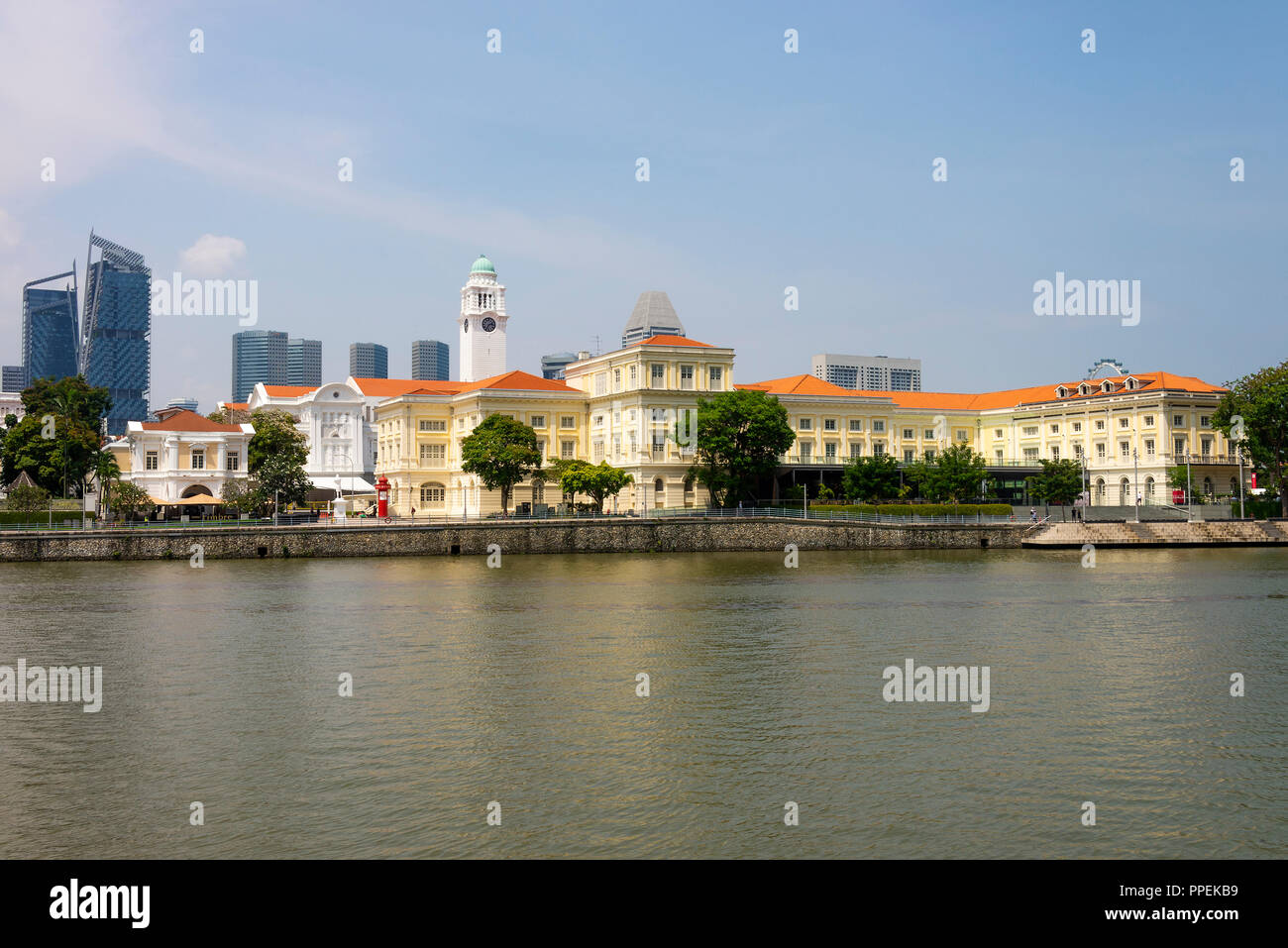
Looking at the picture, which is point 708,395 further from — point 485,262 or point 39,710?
point 39,710

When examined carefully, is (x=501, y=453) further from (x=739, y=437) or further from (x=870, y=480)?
(x=870, y=480)

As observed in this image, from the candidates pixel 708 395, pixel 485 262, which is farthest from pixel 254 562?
pixel 485 262

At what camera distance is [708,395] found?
9269 centimetres

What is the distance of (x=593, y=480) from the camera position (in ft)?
275

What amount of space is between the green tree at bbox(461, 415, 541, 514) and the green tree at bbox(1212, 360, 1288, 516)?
185ft

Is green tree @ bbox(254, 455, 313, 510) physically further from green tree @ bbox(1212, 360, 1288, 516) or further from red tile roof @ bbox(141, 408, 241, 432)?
green tree @ bbox(1212, 360, 1288, 516)

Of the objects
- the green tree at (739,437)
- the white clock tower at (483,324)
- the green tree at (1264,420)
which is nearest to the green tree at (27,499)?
the green tree at (739,437)

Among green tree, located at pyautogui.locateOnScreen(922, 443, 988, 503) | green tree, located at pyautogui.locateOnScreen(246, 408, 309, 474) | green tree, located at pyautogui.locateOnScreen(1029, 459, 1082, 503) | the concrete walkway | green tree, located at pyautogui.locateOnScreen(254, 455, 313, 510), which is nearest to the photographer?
the concrete walkway

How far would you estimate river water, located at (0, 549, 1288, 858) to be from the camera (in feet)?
49.5

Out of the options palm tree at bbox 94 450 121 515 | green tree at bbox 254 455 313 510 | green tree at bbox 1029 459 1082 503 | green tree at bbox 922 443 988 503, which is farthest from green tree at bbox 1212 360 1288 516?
palm tree at bbox 94 450 121 515

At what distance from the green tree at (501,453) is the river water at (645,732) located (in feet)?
136

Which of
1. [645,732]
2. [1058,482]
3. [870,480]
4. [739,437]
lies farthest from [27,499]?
[1058,482]
